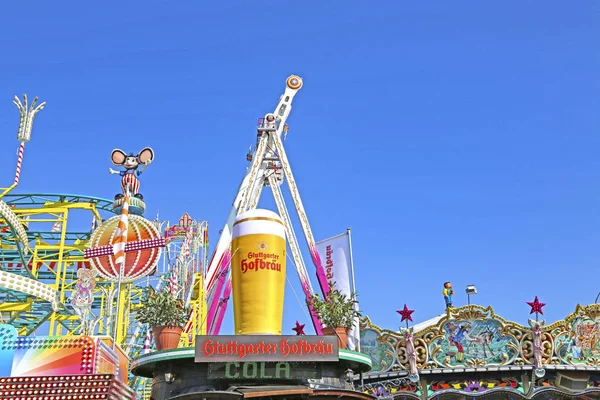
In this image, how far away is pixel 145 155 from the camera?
1603 inches

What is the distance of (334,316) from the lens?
2647 cm

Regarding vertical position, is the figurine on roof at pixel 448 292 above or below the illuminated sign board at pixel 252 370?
above

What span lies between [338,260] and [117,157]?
14966mm

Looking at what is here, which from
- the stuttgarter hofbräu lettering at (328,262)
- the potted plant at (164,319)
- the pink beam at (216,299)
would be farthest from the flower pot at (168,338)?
the stuttgarter hofbräu lettering at (328,262)

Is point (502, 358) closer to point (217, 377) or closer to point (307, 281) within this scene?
point (307, 281)

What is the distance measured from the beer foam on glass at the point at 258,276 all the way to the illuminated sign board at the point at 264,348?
164 cm

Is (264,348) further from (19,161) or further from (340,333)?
(19,161)

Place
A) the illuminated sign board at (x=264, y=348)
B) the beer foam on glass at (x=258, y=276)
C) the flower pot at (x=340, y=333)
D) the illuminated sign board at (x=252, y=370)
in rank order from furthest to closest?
1. the flower pot at (x=340, y=333)
2. the beer foam on glass at (x=258, y=276)
3. the illuminated sign board at (x=252, y=370)
4. the illuminated sign board at (x=264, y=348)

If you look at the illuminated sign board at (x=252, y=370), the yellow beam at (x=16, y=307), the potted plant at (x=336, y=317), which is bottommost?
the illuminated sign board at (x=252, y=370)

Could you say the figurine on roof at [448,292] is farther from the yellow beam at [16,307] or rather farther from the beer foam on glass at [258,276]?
the yellow beam at [16,307]

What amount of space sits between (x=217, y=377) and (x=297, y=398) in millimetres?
2749

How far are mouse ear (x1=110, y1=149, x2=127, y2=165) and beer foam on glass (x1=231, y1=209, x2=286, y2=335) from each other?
17075 mm

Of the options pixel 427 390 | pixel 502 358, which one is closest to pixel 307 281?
pixel 427 390

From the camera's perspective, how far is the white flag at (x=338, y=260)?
112 ft
